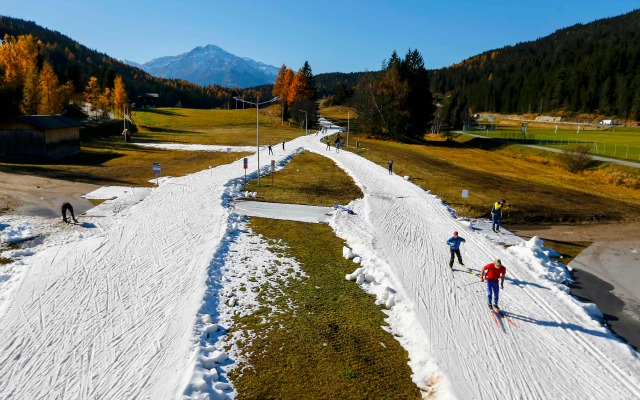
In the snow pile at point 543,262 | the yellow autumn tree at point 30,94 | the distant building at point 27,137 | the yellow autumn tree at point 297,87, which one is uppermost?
the yellow autumn tree at point 297,87

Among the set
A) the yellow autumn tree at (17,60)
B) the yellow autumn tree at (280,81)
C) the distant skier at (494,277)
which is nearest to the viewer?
the distant skier at (494,277)

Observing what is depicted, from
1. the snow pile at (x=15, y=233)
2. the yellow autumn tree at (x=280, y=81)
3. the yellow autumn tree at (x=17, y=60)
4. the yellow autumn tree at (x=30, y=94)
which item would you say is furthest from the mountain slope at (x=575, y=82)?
the snow pile at (x=15, y=233)

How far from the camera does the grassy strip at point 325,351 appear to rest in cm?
993

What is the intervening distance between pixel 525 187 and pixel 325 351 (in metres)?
31.3

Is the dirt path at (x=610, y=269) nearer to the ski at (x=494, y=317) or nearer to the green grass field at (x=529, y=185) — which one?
the green grass field at (x=529, y=185)

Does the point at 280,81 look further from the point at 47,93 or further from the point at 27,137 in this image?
the point at 27,137

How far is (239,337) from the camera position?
468 inches

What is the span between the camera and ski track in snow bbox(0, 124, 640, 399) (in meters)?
10.1

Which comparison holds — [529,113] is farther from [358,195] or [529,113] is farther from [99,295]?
[99,295]

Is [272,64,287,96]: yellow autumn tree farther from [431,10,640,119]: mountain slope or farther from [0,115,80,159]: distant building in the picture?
[0,115,80,159]: distant building

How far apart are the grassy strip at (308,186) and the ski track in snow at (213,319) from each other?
761cm

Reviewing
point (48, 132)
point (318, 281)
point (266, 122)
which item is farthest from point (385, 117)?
point (318, 281)

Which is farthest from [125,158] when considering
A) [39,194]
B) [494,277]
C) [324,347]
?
[494,277]

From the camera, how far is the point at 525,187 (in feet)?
118
